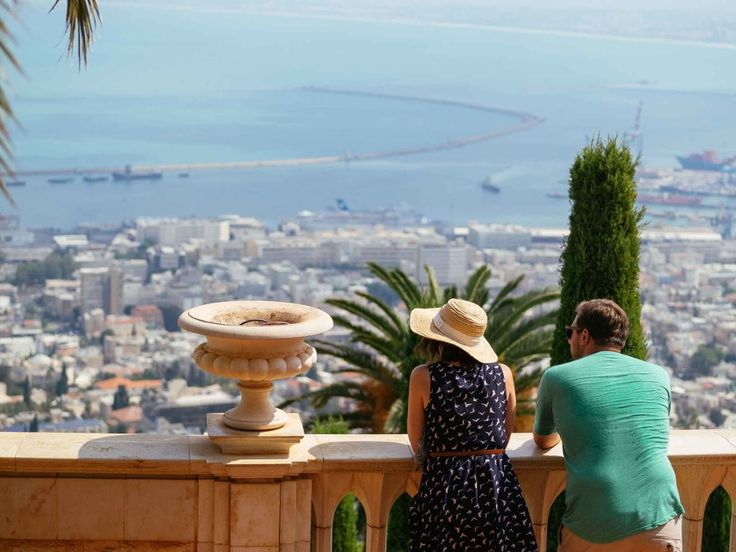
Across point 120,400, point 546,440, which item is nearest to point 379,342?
point 546,440

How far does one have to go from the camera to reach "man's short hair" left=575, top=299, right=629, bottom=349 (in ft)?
12.7

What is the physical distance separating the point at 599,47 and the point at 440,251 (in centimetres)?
6054

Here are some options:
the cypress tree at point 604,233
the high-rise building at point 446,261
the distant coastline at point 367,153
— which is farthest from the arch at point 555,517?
the distant coastline at point 367,153

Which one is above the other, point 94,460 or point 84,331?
point 94,460

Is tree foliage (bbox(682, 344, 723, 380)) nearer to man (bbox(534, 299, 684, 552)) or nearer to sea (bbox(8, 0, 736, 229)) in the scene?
sea (bbox(8, 0, 736, 229))

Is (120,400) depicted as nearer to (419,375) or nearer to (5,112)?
(5,112)

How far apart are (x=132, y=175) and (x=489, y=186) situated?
32284 mm

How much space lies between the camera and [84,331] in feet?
225

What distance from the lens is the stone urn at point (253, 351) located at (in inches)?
155

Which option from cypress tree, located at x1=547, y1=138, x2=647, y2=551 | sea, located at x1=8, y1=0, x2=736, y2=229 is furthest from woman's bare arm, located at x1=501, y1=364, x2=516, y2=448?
sea, located at x1=8, y1=0, x2=736, y2=229

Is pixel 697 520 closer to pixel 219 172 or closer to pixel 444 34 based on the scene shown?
pixel 219 172

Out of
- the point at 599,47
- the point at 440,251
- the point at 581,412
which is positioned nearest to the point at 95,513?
the point at 581,412

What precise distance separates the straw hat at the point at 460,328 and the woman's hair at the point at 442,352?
0.08 ft

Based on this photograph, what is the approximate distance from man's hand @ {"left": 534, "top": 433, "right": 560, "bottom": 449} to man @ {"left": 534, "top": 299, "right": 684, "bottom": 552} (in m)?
0.33
